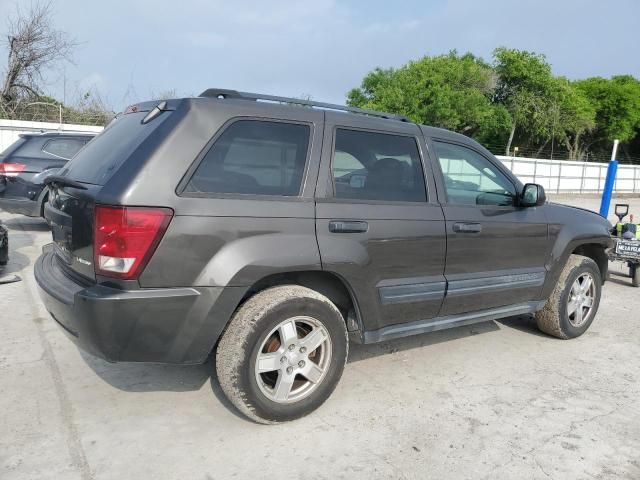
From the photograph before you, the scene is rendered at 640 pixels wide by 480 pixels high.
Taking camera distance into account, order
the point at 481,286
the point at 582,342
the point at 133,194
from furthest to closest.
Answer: the point at 582,342 < the point at 481,286 < the point at 133,194

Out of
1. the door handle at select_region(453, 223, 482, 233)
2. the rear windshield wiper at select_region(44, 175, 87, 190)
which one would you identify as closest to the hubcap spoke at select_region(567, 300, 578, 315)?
the door handle at select_region(453, 223, 482, 233)

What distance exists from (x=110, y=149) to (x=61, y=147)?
714 cm

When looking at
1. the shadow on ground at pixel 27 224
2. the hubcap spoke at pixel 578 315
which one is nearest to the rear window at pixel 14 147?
the shadow on ground at pixel 27 224

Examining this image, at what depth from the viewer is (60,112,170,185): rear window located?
287cm

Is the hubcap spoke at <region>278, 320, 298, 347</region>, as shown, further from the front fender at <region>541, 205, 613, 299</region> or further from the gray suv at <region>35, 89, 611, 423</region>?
the front fender at <region>541, 205, 613, 299</region>

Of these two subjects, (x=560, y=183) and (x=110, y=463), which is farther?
(x=560, y=183)

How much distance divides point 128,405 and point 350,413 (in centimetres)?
139

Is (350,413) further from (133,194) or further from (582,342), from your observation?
(582,342)

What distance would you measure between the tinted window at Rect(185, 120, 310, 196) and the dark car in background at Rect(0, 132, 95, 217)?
22.5 ft

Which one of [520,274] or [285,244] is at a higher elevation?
[285,244]

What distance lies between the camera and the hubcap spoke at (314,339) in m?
3.14

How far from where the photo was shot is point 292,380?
3.12 m

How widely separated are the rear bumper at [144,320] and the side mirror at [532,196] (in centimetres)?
259

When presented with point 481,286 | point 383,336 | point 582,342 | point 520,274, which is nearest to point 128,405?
point 383,336
